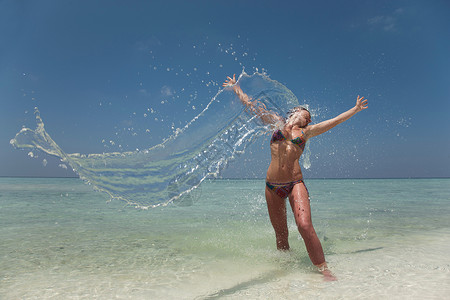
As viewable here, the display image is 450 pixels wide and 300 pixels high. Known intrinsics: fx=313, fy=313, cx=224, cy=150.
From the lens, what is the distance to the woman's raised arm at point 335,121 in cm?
456

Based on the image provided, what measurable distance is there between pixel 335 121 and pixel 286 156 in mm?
868

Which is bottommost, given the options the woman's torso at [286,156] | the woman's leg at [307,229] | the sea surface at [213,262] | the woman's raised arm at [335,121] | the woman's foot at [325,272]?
the sea surface at [213,262]

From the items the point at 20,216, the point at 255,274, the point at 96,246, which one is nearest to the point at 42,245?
the point at 96,246

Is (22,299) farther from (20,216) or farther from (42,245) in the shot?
(20,216)

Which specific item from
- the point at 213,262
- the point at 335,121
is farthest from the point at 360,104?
the point at 213,262

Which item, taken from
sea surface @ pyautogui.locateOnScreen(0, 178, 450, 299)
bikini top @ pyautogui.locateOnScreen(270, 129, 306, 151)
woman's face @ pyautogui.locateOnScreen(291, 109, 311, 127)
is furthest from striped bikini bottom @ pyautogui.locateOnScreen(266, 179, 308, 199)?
sea surface @ pyautogui.locateOnScreen(0, 178, 450, 299)

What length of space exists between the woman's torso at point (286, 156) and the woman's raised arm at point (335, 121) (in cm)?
16

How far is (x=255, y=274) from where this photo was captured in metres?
4.37

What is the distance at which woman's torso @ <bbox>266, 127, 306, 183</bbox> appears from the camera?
15.0ft

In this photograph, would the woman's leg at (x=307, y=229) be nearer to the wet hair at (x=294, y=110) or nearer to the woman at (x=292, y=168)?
the woman at (x=292, y=168)

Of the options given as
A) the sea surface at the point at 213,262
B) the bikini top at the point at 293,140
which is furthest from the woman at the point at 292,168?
the sea surface at the point at 213,262

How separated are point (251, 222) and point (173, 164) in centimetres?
491

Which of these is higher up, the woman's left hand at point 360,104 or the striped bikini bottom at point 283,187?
the woman's left hand at point 360,104

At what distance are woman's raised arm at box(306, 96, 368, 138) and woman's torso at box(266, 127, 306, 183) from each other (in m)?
Answer: 0.16
